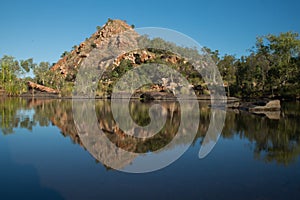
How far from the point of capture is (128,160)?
829cm

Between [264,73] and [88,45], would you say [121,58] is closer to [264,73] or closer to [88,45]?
A: [88,45]

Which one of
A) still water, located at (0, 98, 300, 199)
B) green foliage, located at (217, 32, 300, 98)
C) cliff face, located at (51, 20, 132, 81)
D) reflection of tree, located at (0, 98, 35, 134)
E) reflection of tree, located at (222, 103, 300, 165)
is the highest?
cliff face, located at (51, 20, 132, 81)

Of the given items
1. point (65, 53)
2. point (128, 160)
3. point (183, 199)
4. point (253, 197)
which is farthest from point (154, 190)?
point (65, 53)

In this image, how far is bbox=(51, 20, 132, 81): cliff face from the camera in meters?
126

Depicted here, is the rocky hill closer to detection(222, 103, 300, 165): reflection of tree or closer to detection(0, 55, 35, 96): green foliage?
detection(0, 55, 35, 96): green foliage

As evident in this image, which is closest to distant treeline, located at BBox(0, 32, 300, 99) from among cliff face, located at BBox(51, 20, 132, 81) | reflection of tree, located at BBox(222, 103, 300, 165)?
reflection of tree, located at BBox(222, 103, 300, 165)

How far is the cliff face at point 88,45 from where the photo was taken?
126m

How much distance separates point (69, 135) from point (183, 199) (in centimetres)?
904

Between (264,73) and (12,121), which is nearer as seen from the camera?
(12,121)

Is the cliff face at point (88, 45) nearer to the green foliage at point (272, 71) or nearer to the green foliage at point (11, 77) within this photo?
the green foliage at point (11, 77)

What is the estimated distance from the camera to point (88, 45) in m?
137

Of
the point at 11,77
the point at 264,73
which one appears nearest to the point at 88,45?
the point at 11,77

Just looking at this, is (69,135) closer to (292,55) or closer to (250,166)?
(250,166)

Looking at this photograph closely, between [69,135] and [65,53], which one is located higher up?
[65,53]
